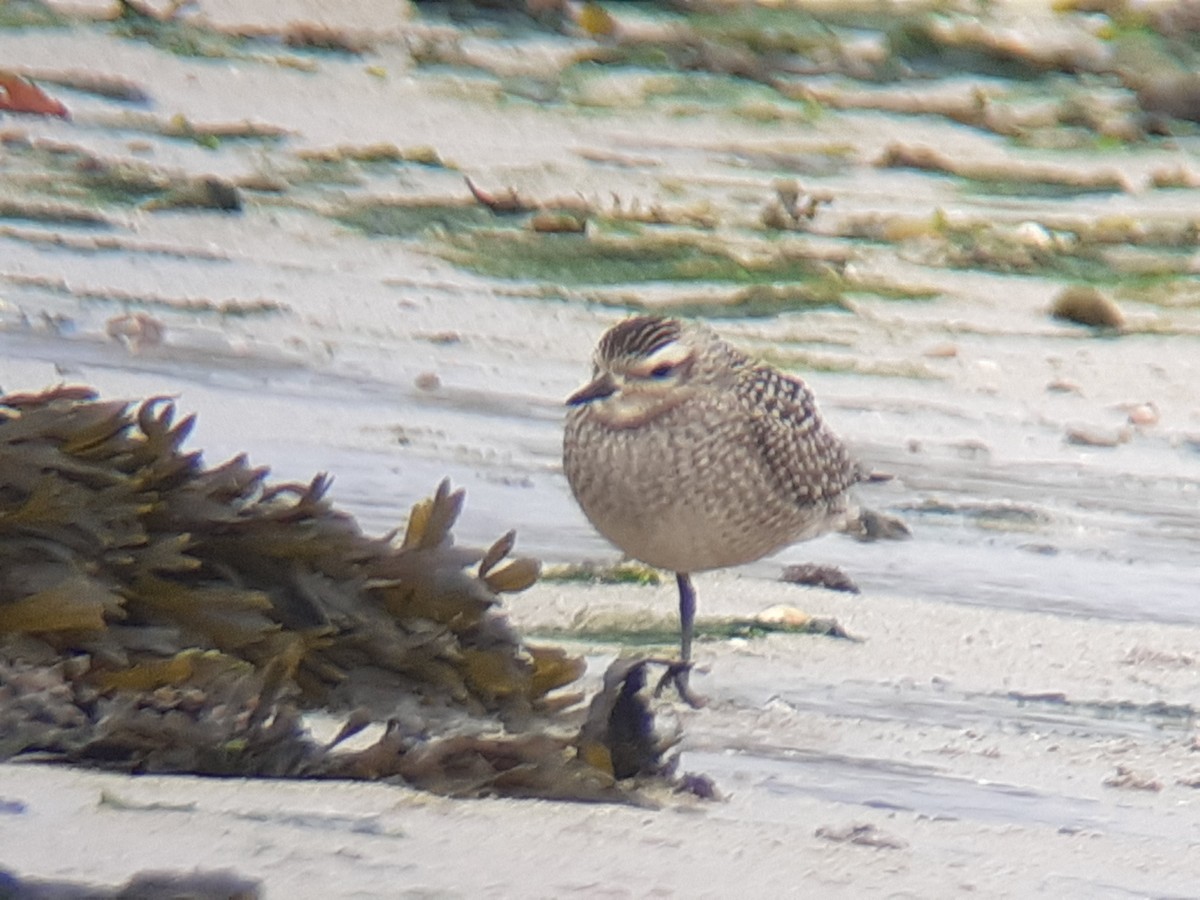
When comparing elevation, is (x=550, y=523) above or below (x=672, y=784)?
below

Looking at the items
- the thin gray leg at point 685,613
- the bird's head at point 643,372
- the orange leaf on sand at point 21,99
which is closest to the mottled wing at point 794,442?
the bird's head at point 643,372

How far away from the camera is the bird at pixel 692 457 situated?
550cm

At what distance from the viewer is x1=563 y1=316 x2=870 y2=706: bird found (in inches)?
217

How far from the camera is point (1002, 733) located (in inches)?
175

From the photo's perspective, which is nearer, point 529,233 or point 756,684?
point 756,684

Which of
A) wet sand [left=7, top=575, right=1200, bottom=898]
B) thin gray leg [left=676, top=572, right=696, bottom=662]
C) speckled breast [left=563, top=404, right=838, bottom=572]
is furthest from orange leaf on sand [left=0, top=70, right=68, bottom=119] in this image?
thin gray leg [left=676, top=572, right=696, bottom=662]

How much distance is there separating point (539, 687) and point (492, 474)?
2290 mm

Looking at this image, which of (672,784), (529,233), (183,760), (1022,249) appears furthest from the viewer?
(1022,249)

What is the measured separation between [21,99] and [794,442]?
5.21m

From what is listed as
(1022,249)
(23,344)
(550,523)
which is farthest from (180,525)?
(1022,249)

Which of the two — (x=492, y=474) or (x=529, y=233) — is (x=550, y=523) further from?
(x=529, y=233)

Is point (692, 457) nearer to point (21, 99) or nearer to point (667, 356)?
point (667, 356)

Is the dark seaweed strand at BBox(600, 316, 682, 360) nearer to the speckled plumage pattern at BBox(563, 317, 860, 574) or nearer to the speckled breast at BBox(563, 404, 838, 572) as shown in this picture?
the speckled plumage pattern at BBox(563, 317, 860, 574)

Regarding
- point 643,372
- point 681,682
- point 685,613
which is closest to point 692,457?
point 643,372
